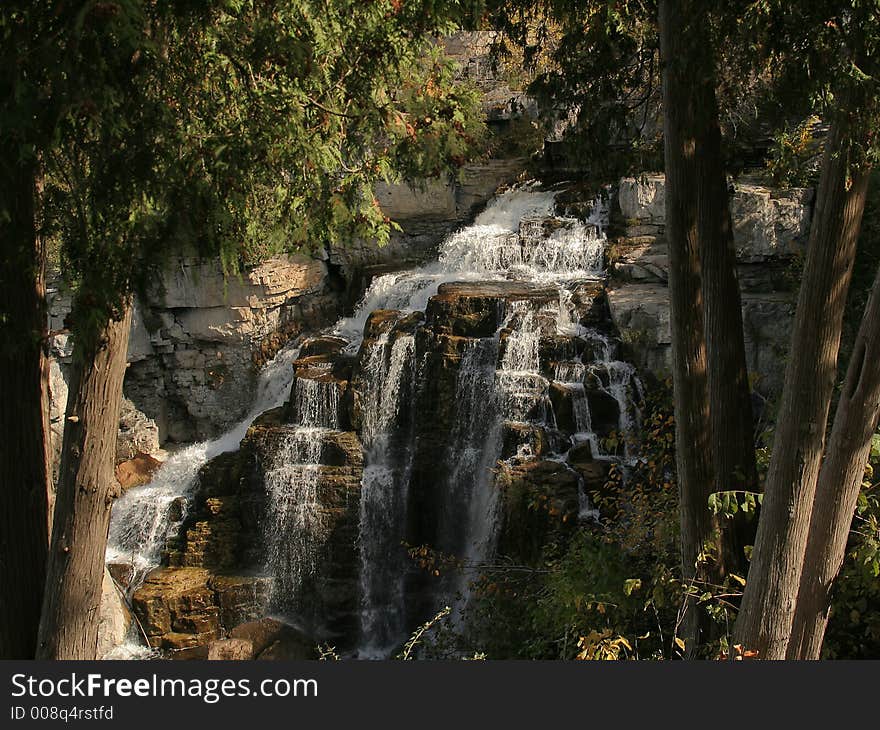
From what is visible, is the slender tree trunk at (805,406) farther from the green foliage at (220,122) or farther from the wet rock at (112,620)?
the wet rock at (112,620)

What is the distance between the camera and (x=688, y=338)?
6.30 metres

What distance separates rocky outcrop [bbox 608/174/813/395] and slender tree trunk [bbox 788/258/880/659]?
21.3ft

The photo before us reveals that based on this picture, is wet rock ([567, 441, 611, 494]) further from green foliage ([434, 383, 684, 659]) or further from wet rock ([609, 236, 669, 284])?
wet rock ([609, 236, 669, 284])

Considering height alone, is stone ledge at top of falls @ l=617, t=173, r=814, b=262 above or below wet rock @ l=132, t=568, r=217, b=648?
above

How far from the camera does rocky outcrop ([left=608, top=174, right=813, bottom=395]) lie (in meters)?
12.4

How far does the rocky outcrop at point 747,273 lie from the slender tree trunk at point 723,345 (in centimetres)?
571

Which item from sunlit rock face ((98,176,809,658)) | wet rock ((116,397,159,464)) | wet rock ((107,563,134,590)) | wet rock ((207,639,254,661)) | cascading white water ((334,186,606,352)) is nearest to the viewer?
wet rock ((207,639,254,661))

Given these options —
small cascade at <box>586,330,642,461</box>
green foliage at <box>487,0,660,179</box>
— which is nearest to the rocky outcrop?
small cascade at <box>586,330,642,461</box>

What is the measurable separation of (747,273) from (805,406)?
875cm

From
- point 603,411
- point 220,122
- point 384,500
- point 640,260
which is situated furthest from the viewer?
point 640,260

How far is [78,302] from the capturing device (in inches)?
190

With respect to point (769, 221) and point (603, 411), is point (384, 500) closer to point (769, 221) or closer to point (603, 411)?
point (603, 411)

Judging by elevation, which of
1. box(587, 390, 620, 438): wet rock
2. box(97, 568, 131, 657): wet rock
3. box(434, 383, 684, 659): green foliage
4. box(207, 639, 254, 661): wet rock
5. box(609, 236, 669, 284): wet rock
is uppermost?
box(609, 236, 669, 284): wet rock

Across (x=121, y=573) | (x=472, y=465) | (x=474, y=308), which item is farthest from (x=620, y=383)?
(x=121, y=573)
